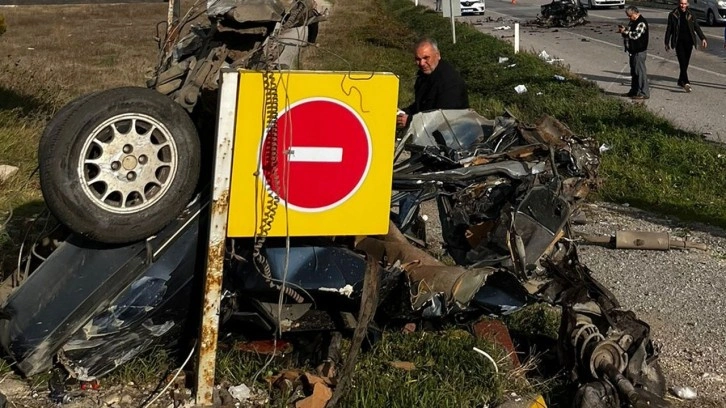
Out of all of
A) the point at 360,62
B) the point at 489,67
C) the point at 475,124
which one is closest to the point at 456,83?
the point at 475,124

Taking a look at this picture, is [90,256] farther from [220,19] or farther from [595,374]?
[595,374]

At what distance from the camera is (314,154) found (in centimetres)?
423

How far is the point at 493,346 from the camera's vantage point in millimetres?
5012

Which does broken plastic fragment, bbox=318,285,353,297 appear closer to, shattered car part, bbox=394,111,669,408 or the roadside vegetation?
the roadside vegetation

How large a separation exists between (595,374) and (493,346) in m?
0.66

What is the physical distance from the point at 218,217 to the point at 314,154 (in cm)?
52

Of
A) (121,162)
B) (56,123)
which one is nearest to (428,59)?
(121,162)

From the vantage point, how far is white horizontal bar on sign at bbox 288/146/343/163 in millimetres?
Answer: 4195

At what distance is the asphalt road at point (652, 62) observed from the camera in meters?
14.7

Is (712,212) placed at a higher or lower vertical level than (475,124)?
lower

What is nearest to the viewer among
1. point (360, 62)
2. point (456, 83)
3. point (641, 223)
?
point (456, 83)

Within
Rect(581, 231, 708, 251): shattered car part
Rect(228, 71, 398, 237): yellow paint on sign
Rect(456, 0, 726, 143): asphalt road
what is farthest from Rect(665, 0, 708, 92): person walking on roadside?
Rect(228, 71, 398, 237): yellow paint on sign

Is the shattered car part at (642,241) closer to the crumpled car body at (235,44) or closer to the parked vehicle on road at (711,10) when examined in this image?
the crumpled car body at (235,44)

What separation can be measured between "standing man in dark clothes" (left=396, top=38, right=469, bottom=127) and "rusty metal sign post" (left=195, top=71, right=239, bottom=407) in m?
3.42
